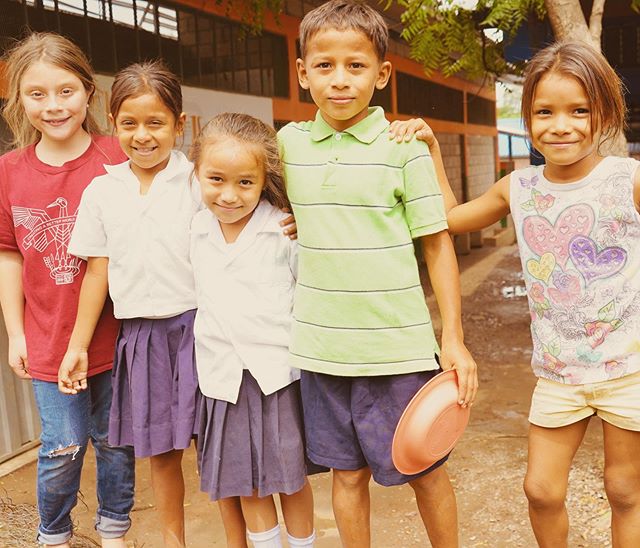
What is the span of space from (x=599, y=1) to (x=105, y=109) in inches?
116

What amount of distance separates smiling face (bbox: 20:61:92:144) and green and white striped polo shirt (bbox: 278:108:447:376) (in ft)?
3.01

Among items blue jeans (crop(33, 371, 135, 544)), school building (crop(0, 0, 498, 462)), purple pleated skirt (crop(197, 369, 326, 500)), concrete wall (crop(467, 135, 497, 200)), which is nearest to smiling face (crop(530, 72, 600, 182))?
purple pleated skirt (crop(197, 369, 326, 500))

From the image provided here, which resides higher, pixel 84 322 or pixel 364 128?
pixel 364 128

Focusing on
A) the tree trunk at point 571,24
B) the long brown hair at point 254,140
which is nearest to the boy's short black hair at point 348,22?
the long brown hair at point 254,140

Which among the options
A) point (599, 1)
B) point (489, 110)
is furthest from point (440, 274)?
point (489, 110)

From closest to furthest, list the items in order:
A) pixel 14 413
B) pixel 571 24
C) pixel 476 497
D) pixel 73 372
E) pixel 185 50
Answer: pixel 73 372 < pixel 571 24 < pixel 476 497 < pixel 14 413 < pixel 185 50

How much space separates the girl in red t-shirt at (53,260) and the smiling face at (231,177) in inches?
21.1

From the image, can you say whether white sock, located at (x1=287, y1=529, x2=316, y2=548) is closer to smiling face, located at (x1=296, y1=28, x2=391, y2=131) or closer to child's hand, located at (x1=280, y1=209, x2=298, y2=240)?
child's hand, located at (x1=280, y1=209, x2=298, y2=240)

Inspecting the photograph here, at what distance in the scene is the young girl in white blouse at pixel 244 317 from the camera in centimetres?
219

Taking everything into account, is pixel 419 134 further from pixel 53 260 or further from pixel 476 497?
pixel 476 497

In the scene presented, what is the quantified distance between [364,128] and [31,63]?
1.15 metres

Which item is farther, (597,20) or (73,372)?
(597,20)

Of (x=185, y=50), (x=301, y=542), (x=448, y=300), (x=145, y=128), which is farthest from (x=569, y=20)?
(x=185, y=50)

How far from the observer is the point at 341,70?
2061 millimetres
